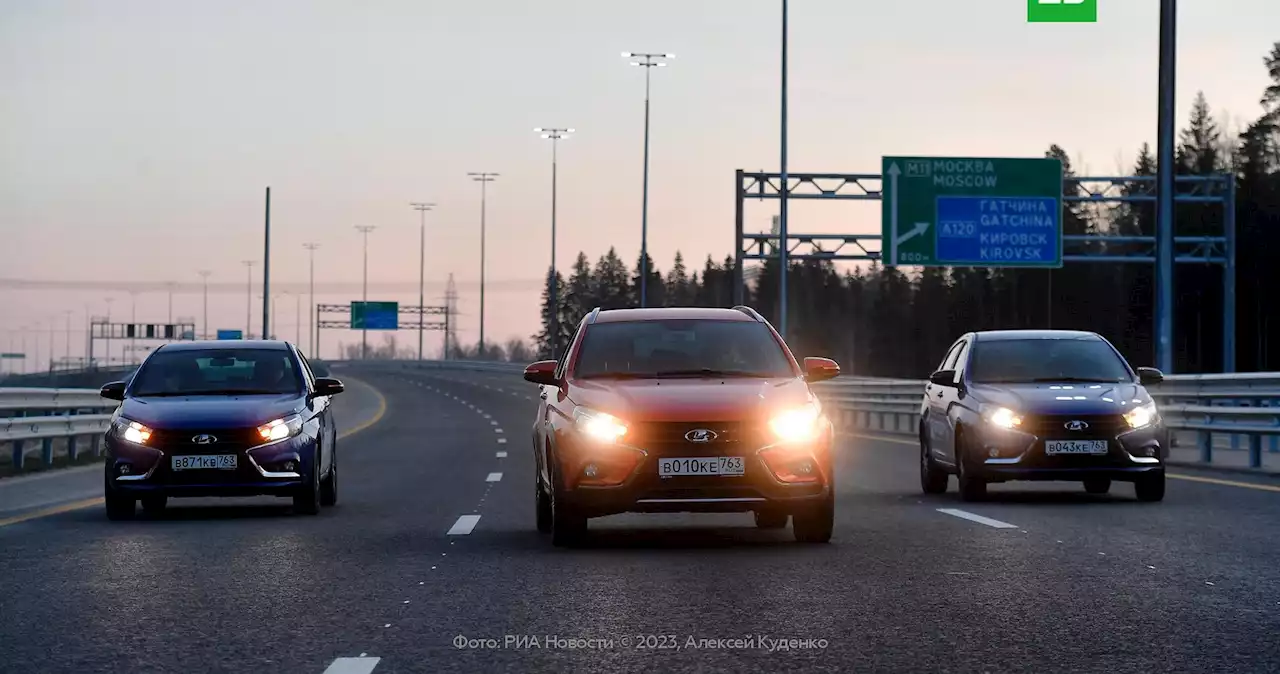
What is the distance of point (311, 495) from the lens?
1534cm

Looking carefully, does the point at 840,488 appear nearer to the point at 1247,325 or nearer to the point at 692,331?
the point at 692,331

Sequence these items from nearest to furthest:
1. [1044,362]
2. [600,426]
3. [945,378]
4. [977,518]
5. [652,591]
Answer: [652,591], [600,426], [977,518], [1044,362], [945,378]

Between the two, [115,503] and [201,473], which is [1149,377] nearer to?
[201,473]

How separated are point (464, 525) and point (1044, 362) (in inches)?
247

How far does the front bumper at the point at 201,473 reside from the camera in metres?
14.6

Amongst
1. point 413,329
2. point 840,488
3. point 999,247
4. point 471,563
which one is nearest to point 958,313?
point 413,329

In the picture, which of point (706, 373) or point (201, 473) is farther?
point (201, 473)

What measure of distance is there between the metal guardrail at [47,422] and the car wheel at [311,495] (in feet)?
18.9

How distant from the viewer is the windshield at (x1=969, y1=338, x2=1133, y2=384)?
17094 mm

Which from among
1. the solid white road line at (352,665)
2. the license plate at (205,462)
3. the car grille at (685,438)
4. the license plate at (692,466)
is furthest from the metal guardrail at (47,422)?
the solid white road line at (352,665)

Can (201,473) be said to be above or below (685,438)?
below

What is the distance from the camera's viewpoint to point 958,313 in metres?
135

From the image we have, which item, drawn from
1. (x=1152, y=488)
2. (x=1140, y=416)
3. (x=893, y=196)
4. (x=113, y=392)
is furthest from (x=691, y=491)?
(x=893, y=196)

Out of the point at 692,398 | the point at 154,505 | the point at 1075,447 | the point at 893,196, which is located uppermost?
the point at 893,196
